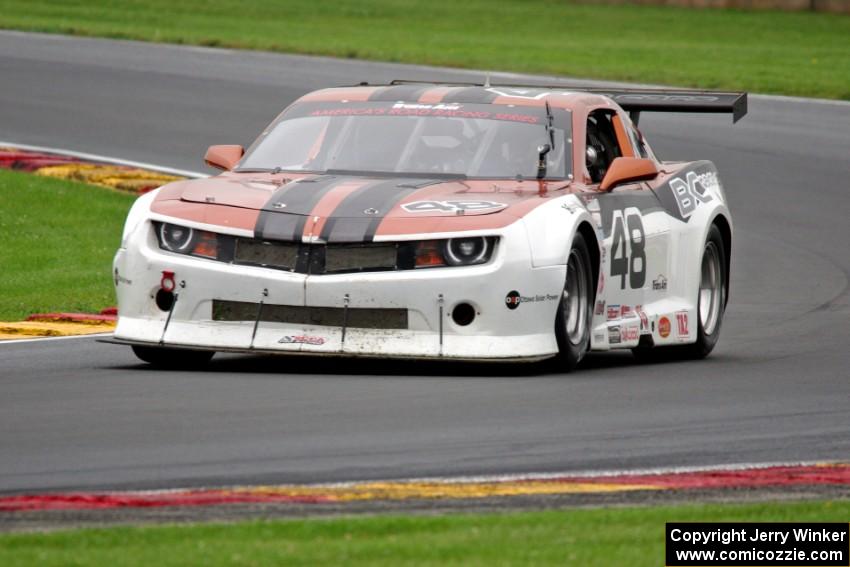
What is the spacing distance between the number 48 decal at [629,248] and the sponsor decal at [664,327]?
1.09 ft

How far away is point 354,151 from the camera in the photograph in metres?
11.0

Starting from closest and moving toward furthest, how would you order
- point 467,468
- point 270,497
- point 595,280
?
point 270,497 < point 467,468 < point 595,280

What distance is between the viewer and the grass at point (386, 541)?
18.6ft

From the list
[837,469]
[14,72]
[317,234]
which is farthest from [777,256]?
[14,72]

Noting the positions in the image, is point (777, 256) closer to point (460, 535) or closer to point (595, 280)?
point (595, 280)

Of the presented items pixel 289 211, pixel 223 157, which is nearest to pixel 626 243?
pixel 289 211

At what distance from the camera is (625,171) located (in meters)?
10.9

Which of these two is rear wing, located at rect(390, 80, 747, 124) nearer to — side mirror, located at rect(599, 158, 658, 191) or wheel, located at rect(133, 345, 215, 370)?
side mirror, located at rect(599, 158, 658, 191)

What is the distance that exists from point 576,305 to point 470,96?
1612mm

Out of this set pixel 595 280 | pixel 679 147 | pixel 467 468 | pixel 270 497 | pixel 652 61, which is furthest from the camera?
pixel 652 61

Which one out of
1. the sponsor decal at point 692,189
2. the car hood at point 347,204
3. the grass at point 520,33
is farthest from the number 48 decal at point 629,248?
the grass at point 520,33

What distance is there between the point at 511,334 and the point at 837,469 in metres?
2.46

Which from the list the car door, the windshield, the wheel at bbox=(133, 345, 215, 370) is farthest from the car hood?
the wheel at bbox=(133, 345, 215, 370)

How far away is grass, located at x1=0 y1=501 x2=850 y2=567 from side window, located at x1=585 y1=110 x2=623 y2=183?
198 inches
